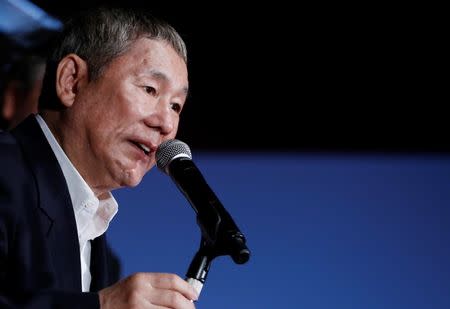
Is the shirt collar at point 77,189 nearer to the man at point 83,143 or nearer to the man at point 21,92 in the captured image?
the man at point 83,143

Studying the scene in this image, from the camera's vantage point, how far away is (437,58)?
2.56 meters

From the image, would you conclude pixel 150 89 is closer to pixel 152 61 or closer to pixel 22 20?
pixel 152 61

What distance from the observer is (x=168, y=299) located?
98 cm

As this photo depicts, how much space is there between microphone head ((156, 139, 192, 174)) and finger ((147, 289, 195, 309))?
29 cm

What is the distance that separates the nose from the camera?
4.40 feet

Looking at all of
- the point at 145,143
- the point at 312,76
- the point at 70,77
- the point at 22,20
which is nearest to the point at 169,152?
the point at 145,143

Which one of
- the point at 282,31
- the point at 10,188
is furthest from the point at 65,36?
the point at 282,31

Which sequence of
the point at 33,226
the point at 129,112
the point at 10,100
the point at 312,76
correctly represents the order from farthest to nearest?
the point at 312,76
the point at 10,100
the point at 129,112
the point at 33,226

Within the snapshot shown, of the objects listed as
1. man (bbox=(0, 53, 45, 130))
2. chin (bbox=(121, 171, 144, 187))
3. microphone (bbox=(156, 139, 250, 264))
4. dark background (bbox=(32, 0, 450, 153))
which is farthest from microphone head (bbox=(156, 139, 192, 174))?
dark background (bbox=(32, 0, 450, 153))

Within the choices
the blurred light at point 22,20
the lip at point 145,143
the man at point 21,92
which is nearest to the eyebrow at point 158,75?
the lip at point 145,143

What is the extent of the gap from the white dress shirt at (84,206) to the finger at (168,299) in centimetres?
45

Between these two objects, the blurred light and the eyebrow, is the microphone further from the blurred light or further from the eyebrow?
the blurred light

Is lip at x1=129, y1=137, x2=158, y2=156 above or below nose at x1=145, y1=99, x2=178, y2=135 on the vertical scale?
below

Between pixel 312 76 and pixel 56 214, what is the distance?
1.66m
